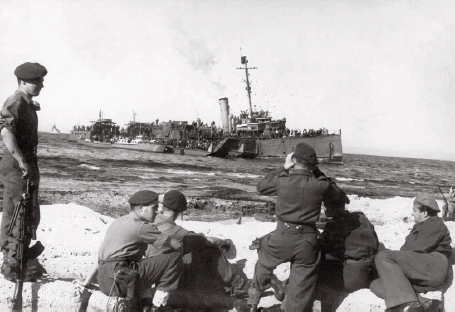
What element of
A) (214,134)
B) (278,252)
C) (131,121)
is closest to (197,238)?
(278,252)

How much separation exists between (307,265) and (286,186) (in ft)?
2.16

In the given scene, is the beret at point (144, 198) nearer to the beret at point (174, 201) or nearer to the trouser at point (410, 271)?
the beret at point (174, 201)

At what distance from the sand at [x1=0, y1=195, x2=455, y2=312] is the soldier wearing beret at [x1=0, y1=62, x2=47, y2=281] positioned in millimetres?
300

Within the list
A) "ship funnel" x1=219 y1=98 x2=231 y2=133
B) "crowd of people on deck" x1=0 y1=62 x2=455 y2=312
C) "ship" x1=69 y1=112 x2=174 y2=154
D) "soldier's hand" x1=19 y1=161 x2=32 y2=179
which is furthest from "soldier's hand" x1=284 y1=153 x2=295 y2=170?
"ship" x1=69 y1=112 x2=174 y2=154

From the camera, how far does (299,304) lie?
136 inches

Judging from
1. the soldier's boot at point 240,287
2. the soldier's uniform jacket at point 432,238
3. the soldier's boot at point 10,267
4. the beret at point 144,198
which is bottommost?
the soldier's boot at point 240,287

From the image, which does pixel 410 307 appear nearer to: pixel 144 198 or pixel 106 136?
pixel 144 198

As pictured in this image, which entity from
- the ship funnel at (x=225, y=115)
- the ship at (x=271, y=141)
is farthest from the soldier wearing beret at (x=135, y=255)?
the ship funnel at (x=225, y=115)

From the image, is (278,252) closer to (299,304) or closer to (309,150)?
(299,304)

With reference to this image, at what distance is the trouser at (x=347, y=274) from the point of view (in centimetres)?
378

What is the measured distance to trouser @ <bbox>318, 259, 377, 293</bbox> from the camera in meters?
3.78

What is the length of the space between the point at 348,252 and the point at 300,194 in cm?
75

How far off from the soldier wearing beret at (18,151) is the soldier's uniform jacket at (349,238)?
8.50 feet

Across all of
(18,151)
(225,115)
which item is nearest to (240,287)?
(18,151)
